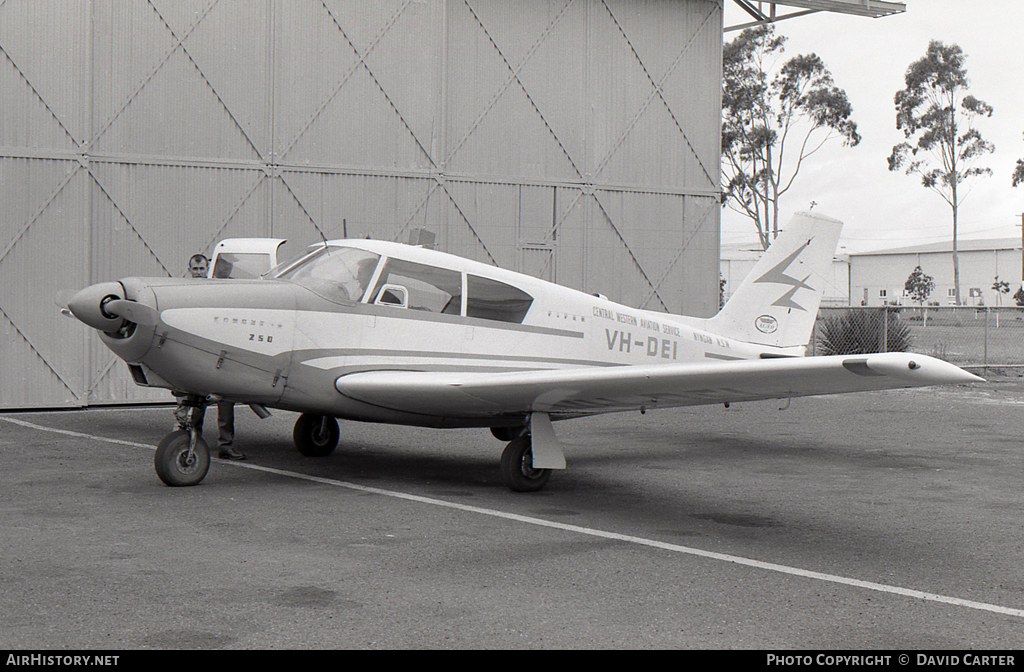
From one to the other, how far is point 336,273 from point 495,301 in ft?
4.65

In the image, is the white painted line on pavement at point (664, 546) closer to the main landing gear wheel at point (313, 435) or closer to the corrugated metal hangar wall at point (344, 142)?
the main landing gear wheel at point (313, 435)

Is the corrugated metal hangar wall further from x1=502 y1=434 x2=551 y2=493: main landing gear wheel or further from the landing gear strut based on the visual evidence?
x1=502 y1=434 x2=551 y2=493: main landing gear wheel

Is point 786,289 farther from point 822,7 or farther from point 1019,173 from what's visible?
point 1019,173

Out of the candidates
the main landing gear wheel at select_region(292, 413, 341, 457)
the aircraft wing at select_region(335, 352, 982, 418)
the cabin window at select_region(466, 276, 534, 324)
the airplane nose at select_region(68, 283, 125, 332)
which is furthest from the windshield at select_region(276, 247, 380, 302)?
the main landing gear wheel at select_region(292, 413, 341, 457)

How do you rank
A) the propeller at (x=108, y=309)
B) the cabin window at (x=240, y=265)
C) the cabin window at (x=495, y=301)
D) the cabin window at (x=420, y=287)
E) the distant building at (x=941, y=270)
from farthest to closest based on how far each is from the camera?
the distant building at (x=941, y=270) → the cabin window at (x=240, y=265) → the cabin window at (x=495, y=301) → the cabin window at (x=420, y=287) → the propeller at (x=108, y=309)

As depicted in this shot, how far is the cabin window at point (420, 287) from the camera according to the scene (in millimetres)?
8406

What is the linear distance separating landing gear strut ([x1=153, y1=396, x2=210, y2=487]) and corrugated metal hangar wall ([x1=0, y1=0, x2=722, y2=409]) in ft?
24.4

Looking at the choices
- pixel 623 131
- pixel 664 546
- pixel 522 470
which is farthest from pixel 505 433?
pixel 623 131

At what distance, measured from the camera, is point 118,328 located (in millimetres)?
7242

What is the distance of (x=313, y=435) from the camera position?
9.82 metres

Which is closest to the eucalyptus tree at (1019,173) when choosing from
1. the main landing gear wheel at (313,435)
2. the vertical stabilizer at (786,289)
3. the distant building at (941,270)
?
the distant building at (941,270)

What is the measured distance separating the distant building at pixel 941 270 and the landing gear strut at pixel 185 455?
87.7 meters

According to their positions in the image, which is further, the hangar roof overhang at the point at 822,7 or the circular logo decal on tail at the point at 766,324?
the hangar roof overhang at the point at 822,7

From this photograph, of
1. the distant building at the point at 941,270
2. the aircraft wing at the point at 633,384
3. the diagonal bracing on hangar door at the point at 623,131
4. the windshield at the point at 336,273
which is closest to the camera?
the aircraft wing at the point at 633,384
